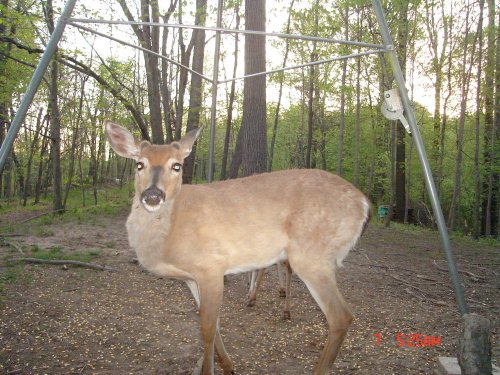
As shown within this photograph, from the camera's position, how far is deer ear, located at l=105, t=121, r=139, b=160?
3746mm

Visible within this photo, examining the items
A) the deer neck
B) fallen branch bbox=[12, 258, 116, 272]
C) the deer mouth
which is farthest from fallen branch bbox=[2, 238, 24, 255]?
the deer mouth

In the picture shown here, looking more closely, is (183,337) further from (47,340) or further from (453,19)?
(453,19)

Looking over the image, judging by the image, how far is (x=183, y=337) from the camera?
14.4 ft

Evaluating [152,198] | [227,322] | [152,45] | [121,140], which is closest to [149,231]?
[152,198]

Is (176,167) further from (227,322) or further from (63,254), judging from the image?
(63,254)

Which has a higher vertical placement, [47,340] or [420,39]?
[420,39]

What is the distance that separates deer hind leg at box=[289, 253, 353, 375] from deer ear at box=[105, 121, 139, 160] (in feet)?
6.50

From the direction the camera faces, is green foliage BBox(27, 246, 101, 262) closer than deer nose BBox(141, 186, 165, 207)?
No

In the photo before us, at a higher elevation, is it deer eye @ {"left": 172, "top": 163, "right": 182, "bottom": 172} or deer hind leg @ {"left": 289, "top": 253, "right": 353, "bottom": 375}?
deer eye @ {"left": 172, "top": 163, "right": 182, "bottom": 172}

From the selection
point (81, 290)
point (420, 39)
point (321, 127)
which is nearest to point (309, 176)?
point (81, 290)

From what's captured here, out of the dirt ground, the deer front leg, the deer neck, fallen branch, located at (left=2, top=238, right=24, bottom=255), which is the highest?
the deer neck

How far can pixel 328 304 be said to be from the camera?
138 inches

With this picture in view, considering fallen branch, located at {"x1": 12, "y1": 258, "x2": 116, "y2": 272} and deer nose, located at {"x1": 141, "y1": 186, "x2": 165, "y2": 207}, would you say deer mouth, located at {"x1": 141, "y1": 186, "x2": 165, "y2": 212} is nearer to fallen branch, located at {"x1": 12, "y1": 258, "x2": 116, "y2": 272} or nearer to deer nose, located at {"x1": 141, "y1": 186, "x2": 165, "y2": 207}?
deer nose, located at {"x1": 141, "y1": 186, "x2": 165, "y2": 207}

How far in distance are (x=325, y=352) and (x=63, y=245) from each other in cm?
725
